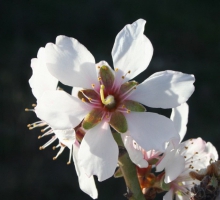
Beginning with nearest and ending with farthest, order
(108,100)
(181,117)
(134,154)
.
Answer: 1. (134,154)
2. (108,100)
3. (181,117)

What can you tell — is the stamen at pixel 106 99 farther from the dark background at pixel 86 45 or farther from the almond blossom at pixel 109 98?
the dark background at pixel 86 45

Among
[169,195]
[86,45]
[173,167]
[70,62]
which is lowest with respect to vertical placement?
[86,45]

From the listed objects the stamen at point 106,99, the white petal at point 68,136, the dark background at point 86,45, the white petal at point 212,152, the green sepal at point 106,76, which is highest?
the green sepal at point 106,76

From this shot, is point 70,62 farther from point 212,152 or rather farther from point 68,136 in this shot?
point 212,152

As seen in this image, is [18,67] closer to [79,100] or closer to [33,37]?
[33,37]

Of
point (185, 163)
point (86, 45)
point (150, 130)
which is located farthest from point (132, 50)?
point (86, 45)

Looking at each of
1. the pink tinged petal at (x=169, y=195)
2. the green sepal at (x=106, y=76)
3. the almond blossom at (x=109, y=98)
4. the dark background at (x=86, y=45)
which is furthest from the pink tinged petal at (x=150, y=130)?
the dark background at (x=86, y=45)

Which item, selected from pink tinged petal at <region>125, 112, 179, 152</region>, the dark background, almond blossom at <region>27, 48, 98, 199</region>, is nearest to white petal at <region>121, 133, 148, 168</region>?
pink tinged petal at <region>125, 112, 179, 152</region>
